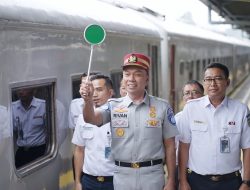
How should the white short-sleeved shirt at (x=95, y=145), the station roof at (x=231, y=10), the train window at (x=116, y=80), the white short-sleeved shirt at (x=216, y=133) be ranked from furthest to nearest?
the station roof at (x=231, y=10) < the train window at (x=116, y=80) < the white short-sleeved shirt at (x=95, y=145) < the white short-sleeved shirt at (x=216, y=133)

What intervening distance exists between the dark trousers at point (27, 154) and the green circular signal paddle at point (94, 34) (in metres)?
0.92

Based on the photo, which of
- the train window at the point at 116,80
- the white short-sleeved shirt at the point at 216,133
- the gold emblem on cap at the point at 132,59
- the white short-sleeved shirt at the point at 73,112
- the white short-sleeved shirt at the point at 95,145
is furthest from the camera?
the train window at the point at 116,80

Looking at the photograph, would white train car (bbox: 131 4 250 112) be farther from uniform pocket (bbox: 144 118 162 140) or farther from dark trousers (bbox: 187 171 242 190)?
uniform pocket (bbox: 144 118 162 140)

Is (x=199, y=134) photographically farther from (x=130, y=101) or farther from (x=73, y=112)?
(x=73, y=112)

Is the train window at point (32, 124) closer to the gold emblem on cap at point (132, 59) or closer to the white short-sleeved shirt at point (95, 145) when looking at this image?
the white short-sleeved shirt at point (95, 145)

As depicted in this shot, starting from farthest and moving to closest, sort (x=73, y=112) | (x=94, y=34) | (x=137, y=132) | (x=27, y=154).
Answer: (x=73, y=112), (x=27, y=154), (x=137, y=132), (x=94, y=34)

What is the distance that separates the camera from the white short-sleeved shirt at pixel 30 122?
3360 mm

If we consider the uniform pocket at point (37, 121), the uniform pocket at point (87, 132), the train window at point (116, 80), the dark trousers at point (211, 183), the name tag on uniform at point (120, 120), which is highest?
the train window at point (116, 80)

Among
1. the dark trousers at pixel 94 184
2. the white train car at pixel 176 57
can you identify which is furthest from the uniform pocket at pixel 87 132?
the white train car at pixel 176 57

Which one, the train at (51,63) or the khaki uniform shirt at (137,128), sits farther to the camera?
the khaki uniform shirt at (137,128)

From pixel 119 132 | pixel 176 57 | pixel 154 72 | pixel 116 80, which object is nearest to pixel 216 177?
pixel 119 132

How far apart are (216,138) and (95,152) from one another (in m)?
0.92

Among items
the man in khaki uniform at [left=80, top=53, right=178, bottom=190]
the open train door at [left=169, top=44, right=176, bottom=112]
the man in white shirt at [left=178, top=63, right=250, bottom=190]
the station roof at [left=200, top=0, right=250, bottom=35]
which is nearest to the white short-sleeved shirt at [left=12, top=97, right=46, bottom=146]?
the man in khaki uniform at [left=80, top=53, right=178, bottom=190]

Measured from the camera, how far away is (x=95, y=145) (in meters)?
3.84
